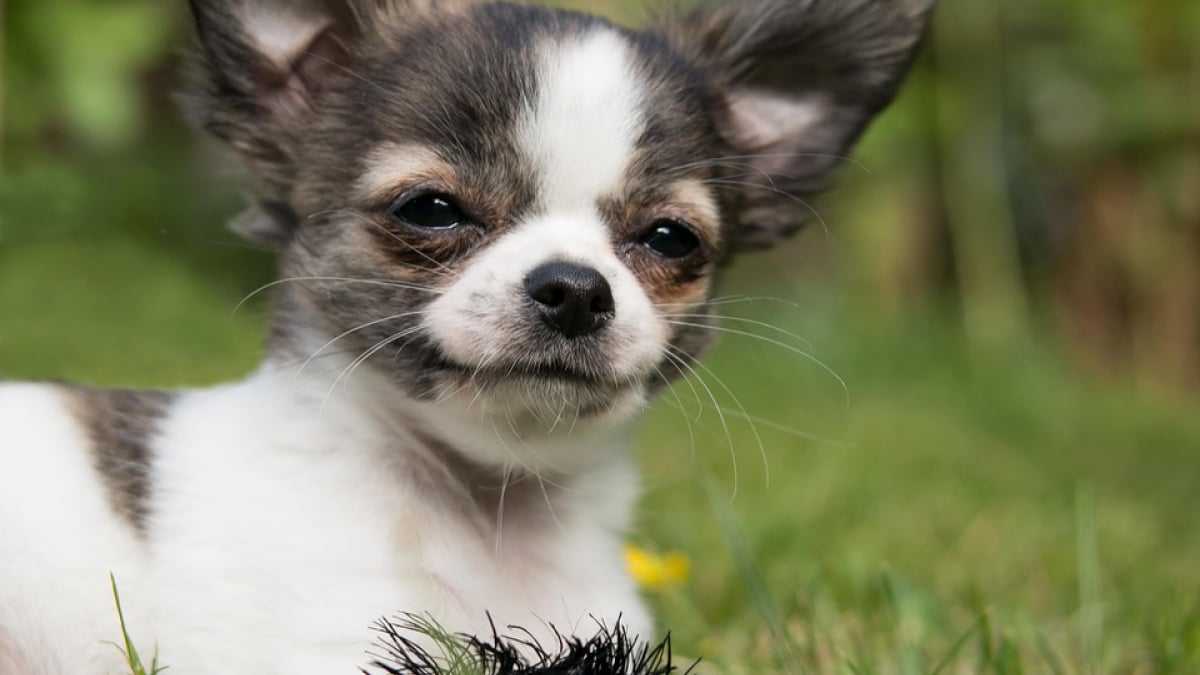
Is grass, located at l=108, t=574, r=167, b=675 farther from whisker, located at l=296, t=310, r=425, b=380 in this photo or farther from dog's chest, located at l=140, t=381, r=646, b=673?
whisker, located at l=296, t=310, r=425, b=380

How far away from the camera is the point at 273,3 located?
10.2 feet

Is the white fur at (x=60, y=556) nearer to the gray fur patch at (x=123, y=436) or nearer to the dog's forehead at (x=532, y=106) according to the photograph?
the gray fur patch at (x=123, y=436)

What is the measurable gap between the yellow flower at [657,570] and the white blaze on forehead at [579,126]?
3.76 feet

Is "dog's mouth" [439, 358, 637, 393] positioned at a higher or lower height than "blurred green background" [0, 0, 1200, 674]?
lower

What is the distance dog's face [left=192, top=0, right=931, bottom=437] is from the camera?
8.91 feet

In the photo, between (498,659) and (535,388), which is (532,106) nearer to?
(535,388)

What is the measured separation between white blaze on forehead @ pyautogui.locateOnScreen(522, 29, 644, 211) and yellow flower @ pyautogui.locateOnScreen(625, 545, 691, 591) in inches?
45.1

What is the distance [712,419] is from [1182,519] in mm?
1900

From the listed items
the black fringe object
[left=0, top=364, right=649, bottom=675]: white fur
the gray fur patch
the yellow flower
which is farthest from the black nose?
the yellow flower

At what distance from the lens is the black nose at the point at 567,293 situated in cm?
262

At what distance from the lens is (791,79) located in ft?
11.6

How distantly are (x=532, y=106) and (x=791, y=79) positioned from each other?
100 centimetres

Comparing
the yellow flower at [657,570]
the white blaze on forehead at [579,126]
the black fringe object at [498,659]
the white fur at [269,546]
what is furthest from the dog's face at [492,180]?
the yellow flower at [657,570]

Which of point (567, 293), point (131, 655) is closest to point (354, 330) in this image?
point (567, 293)
